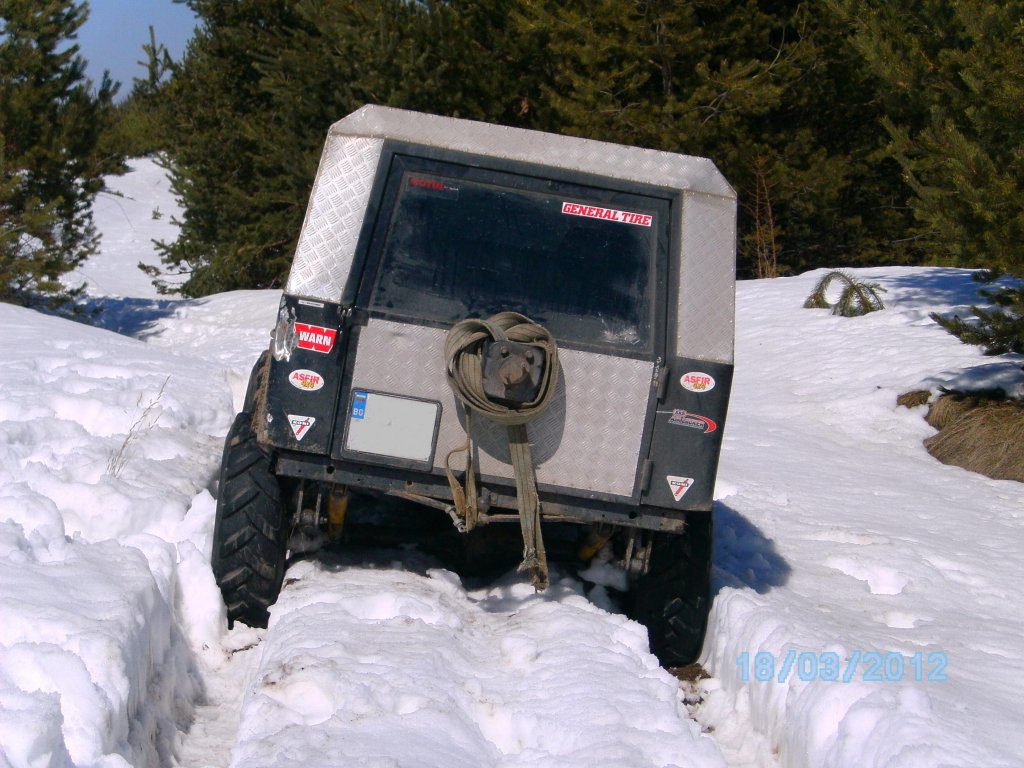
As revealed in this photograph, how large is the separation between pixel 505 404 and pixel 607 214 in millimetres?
961

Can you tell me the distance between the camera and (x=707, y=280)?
4906 millimetres

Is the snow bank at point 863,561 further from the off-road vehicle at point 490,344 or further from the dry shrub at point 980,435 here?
the off-road vehicle at point 490,344

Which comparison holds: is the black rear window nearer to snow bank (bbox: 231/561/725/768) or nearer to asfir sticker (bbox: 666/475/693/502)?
asfir sticker (bbox: 666/475/693/502)

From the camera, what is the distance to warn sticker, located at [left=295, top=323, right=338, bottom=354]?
464 cm

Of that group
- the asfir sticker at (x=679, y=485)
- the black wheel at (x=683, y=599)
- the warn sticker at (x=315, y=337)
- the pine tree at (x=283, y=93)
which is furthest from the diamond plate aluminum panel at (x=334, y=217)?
the pine tree at (x=283, y=93)

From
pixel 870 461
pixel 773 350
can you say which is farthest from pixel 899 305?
pixel 870 461

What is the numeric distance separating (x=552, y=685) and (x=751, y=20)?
1663 cm

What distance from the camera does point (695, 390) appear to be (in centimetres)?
479

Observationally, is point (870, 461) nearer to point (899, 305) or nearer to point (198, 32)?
point (899, 305)

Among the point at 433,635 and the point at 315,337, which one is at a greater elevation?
the point at 315,337

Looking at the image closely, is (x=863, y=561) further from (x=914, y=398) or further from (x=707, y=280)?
(x=914, y=398)

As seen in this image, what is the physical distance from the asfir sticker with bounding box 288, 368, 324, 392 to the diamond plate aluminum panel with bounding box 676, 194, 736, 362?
4.64ft
